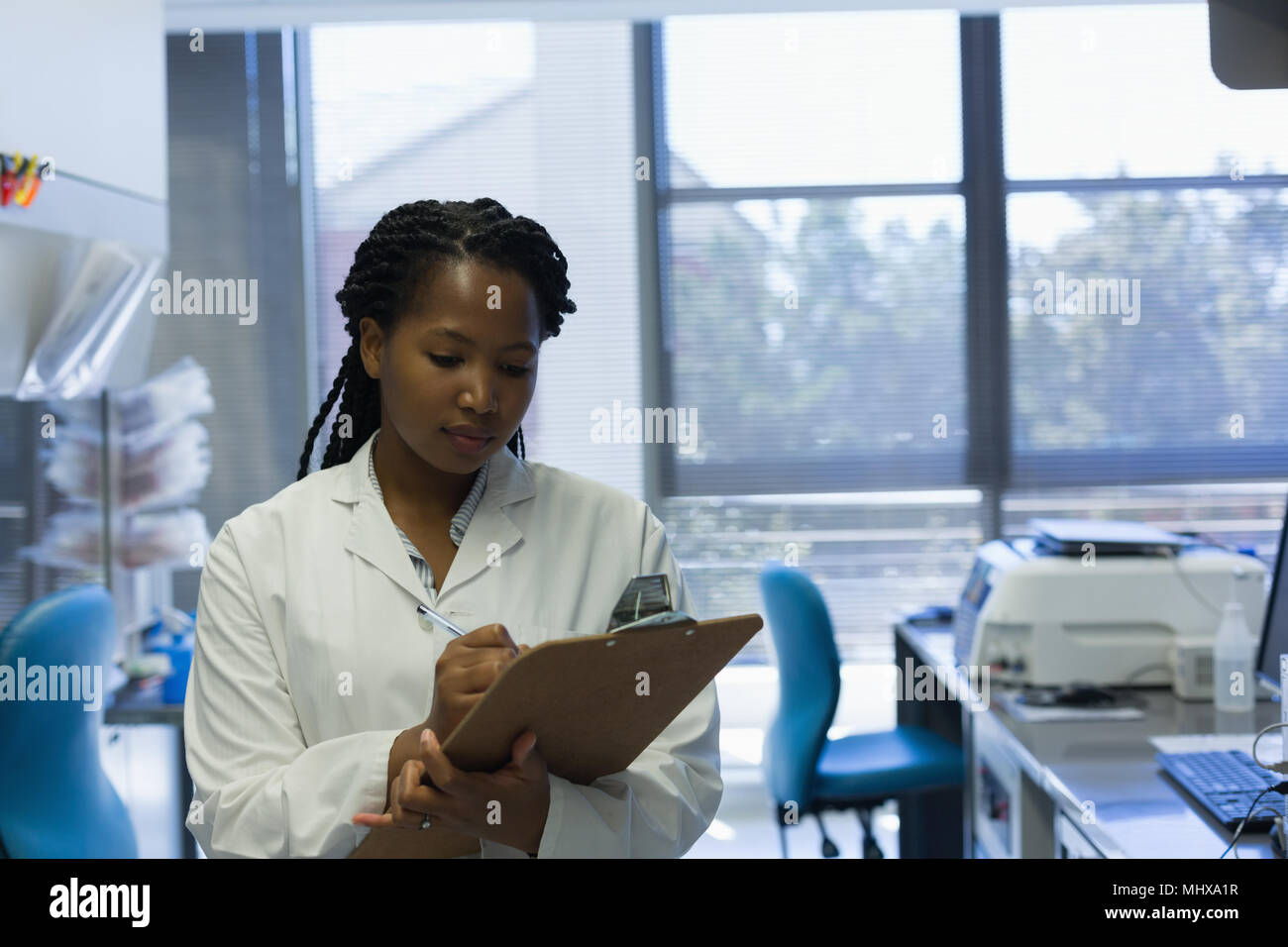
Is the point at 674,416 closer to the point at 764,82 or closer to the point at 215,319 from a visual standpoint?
the point at 764,82

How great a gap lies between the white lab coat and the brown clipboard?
0.07m

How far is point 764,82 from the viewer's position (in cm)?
363

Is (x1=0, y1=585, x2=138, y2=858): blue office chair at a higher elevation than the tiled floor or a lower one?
higher

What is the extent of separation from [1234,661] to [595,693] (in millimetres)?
1667

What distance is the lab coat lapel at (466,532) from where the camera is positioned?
1.03m

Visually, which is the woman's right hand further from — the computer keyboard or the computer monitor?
the computer monitor

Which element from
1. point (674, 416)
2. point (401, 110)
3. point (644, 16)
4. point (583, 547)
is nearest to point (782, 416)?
point (674, 416)

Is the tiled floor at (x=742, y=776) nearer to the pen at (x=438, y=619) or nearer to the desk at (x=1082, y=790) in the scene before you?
the desk at (x=1082, y=790)

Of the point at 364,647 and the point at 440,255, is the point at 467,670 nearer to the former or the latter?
the point at 364,647

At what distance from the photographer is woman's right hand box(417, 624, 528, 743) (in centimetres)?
Answer: 79

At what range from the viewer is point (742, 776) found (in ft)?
12.3

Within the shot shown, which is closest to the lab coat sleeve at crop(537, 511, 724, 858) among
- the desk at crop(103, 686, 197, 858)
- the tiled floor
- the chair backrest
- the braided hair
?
the braided hair
